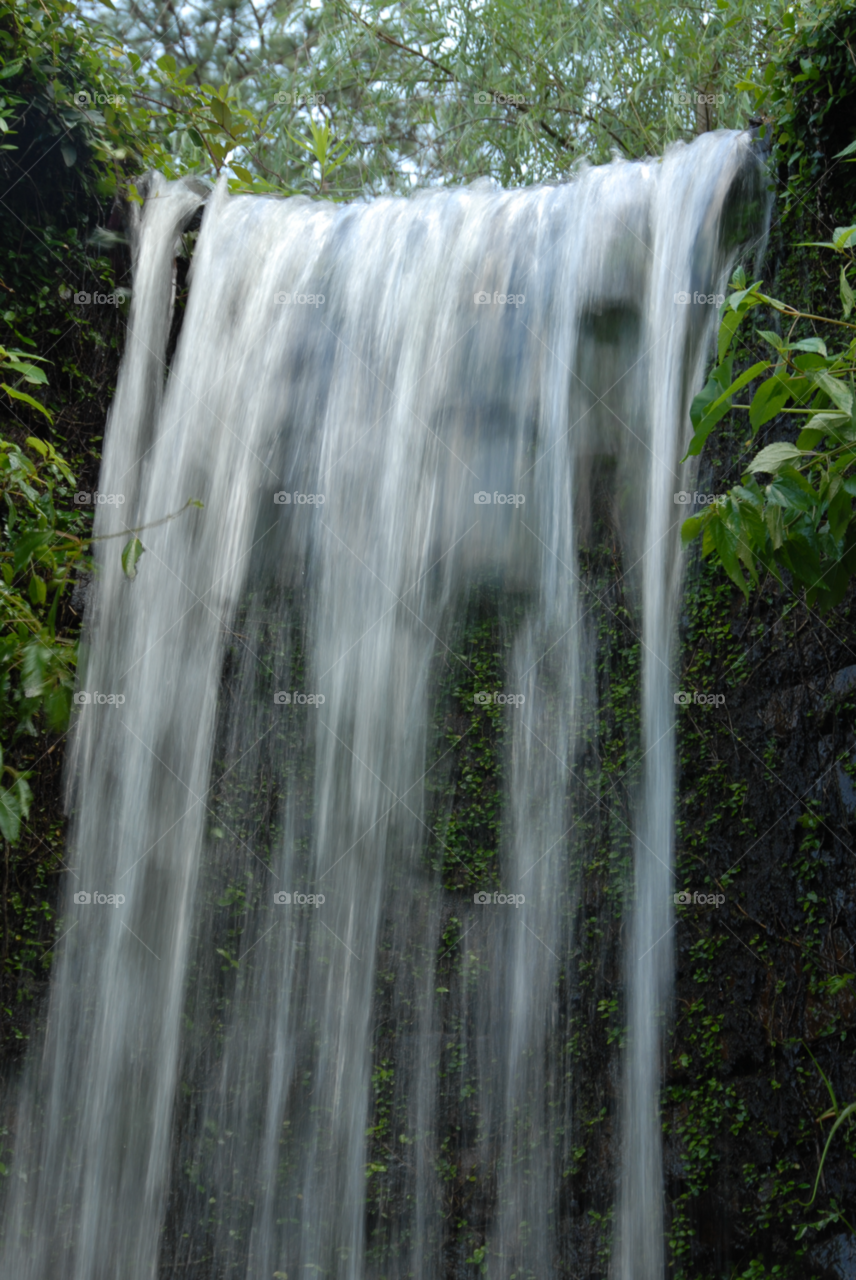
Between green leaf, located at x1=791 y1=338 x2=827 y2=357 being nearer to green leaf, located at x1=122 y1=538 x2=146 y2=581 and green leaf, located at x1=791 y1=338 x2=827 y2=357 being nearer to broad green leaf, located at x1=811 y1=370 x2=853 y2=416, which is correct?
broad green leaf, located at x1=811 y1=370 x2=853 y2=416

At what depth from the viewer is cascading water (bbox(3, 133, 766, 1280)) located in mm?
3262

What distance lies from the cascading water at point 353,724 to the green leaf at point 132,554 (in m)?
0.11

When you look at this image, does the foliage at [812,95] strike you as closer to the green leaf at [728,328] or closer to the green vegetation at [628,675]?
the green vegetation at [628,675]

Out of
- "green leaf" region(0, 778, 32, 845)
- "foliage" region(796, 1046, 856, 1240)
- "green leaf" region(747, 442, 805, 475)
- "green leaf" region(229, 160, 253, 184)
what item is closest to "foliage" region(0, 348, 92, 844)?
"green leaf" region(0, 778, 32, 845)

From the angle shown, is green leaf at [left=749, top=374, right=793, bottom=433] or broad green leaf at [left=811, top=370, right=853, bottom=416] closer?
broad green leaf at [left=811, top=370, right=853, bottom=416]

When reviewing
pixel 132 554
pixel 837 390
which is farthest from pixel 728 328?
pixel 132 554

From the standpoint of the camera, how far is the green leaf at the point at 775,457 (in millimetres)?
2369

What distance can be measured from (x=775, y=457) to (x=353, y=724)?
1855 mm

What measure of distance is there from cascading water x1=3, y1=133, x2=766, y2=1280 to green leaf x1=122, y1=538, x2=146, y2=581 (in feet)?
0.36

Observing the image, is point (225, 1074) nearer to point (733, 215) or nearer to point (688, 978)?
point (688, 978)

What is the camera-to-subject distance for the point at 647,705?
11.4ft

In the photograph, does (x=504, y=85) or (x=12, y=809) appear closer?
(x=12, y=809)

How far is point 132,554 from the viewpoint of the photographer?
13.2 feet

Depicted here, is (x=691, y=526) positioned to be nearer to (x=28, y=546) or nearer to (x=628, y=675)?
(x=628, y=675)
